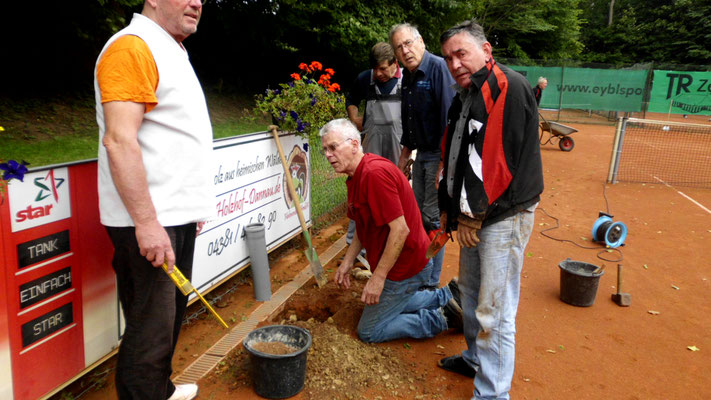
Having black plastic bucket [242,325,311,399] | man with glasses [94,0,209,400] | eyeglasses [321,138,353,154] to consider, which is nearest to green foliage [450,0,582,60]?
eyeglasses [321,138,353,154]

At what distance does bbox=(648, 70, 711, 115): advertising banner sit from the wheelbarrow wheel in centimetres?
937

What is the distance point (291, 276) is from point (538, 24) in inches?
1245

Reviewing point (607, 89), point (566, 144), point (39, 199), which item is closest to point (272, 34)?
point (566, 144)

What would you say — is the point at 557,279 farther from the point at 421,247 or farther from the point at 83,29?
the point at 83,29

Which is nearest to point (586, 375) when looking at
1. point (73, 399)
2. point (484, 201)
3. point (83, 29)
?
point (484, 201)

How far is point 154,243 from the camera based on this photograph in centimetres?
213

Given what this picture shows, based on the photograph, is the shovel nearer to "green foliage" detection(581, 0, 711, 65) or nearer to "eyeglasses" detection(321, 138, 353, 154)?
"eyeglasses" detection(321, 138, 353, 154)

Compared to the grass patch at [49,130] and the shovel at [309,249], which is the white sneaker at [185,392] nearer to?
the shovel at [309,249]

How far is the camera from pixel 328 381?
317 cm

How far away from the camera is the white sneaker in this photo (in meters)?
2.87

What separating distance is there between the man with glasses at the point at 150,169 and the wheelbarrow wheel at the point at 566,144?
46.0ft

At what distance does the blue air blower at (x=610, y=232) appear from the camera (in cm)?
623

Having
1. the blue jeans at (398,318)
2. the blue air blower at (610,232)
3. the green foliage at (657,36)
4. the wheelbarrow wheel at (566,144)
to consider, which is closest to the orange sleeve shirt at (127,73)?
the blue jeans at (398,318)

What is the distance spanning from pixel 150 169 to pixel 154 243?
32 cm
